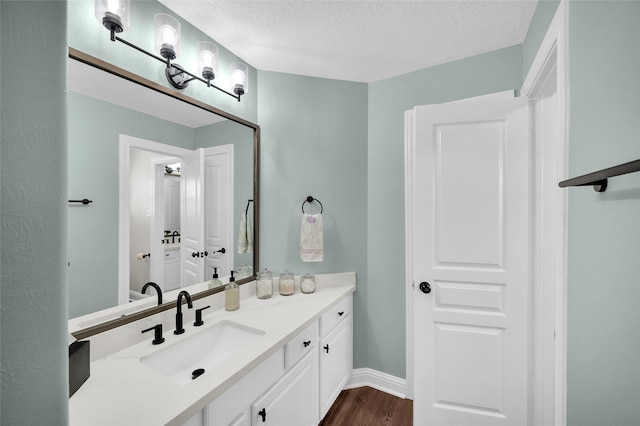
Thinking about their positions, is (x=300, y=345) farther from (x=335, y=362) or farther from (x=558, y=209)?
(x=558, y=209)

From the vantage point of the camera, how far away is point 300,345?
55.4 inches

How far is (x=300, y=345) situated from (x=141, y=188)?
108 centimetres

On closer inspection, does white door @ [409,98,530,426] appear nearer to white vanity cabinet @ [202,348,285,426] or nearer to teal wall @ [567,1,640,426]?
teal wall @ [567,1,640,426]

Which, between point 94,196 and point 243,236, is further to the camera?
point 243,236

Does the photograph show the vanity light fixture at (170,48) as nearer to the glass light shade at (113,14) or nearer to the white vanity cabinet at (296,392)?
the glass light shade at (113,14)

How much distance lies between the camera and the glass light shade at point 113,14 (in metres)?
1.05

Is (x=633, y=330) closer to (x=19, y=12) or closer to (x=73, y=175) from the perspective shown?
(x=19, y=12)

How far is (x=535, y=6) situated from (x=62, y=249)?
2.04m

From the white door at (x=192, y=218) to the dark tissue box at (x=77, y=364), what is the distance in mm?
637

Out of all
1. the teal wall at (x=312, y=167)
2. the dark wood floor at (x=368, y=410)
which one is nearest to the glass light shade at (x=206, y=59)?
the teal wall at (x=312, y=167)

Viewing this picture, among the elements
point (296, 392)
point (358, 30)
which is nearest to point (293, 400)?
point (296, 392)

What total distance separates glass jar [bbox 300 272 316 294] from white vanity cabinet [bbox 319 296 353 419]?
0.21 meters

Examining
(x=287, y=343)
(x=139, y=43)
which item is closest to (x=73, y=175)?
(x=139, y=43)

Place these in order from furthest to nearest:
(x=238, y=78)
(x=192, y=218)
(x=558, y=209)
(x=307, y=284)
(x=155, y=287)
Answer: (x=307, y=284)
(x=238, y=78)
(x=192, y=218)
(x=155, y=287)
(x=558, y=209)
